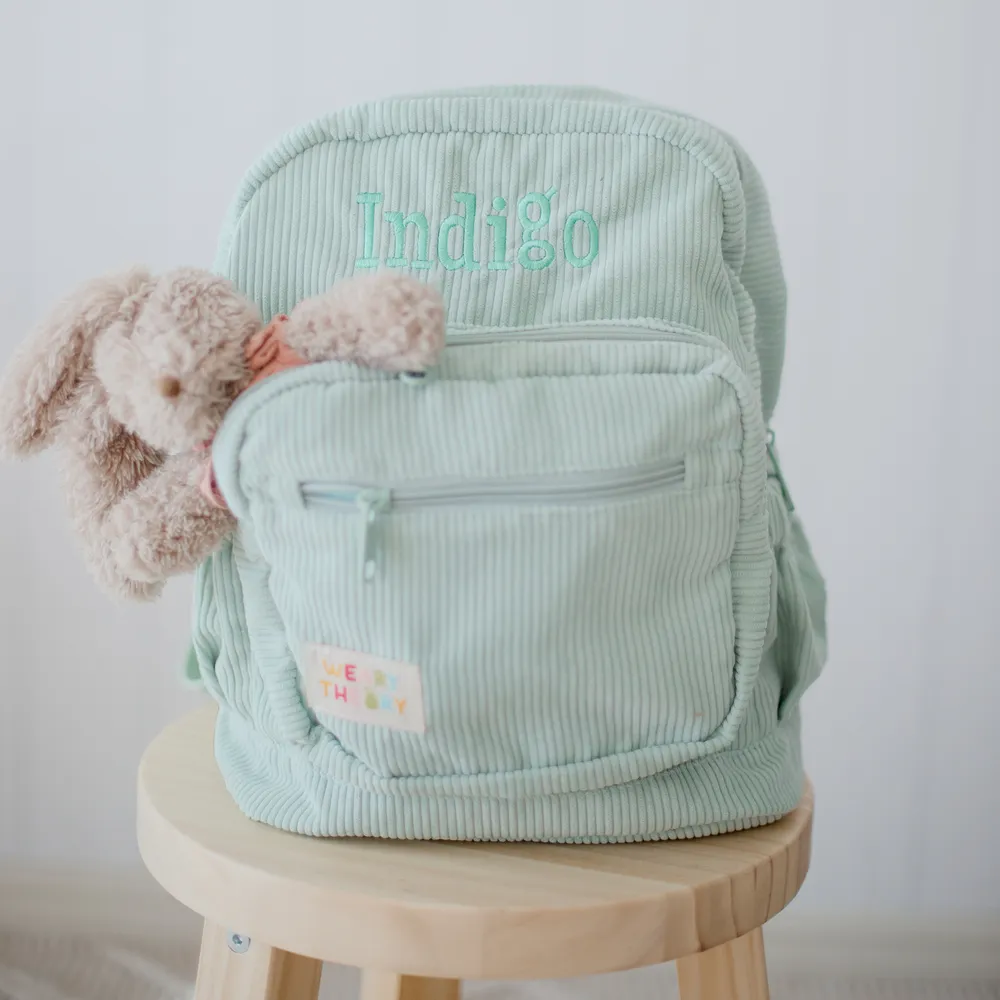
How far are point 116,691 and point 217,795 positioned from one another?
23.0 inches

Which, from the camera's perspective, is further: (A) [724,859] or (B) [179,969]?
(B) [179,969]

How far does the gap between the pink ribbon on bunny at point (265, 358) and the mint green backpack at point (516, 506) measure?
0.06 ft

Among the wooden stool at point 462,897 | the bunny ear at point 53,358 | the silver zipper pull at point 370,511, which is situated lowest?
the wooden stool at point 462,897

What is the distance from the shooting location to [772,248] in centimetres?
57

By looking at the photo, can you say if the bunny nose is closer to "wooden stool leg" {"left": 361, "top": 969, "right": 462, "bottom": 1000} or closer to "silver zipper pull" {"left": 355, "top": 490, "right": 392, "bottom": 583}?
"silver zipper pull" {"left": 355, "top": 490, "right": 392, "bottom": 583}

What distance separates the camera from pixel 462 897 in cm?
46

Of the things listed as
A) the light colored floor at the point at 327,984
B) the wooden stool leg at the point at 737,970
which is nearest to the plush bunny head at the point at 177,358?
the wooden stool leg at the point at 737,970

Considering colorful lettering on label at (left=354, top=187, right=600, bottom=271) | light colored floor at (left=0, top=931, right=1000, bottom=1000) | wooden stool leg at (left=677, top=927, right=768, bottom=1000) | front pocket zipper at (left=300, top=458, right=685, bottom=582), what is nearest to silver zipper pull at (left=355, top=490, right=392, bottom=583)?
front pocket zipper at (left=300, top=458, right=685, bottom=582)

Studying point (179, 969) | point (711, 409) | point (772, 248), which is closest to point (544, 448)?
point (711, 409)

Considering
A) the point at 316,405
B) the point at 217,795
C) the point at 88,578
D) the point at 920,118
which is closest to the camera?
the point at 316,405

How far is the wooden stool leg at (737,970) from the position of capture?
0.55 metres

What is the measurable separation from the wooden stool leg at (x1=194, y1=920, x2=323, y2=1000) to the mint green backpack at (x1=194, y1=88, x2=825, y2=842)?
8cm

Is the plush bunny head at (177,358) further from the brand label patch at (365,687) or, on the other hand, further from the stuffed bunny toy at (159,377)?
the brand label patch at (365,687)

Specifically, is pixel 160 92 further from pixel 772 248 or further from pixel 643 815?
pixel 643 815
